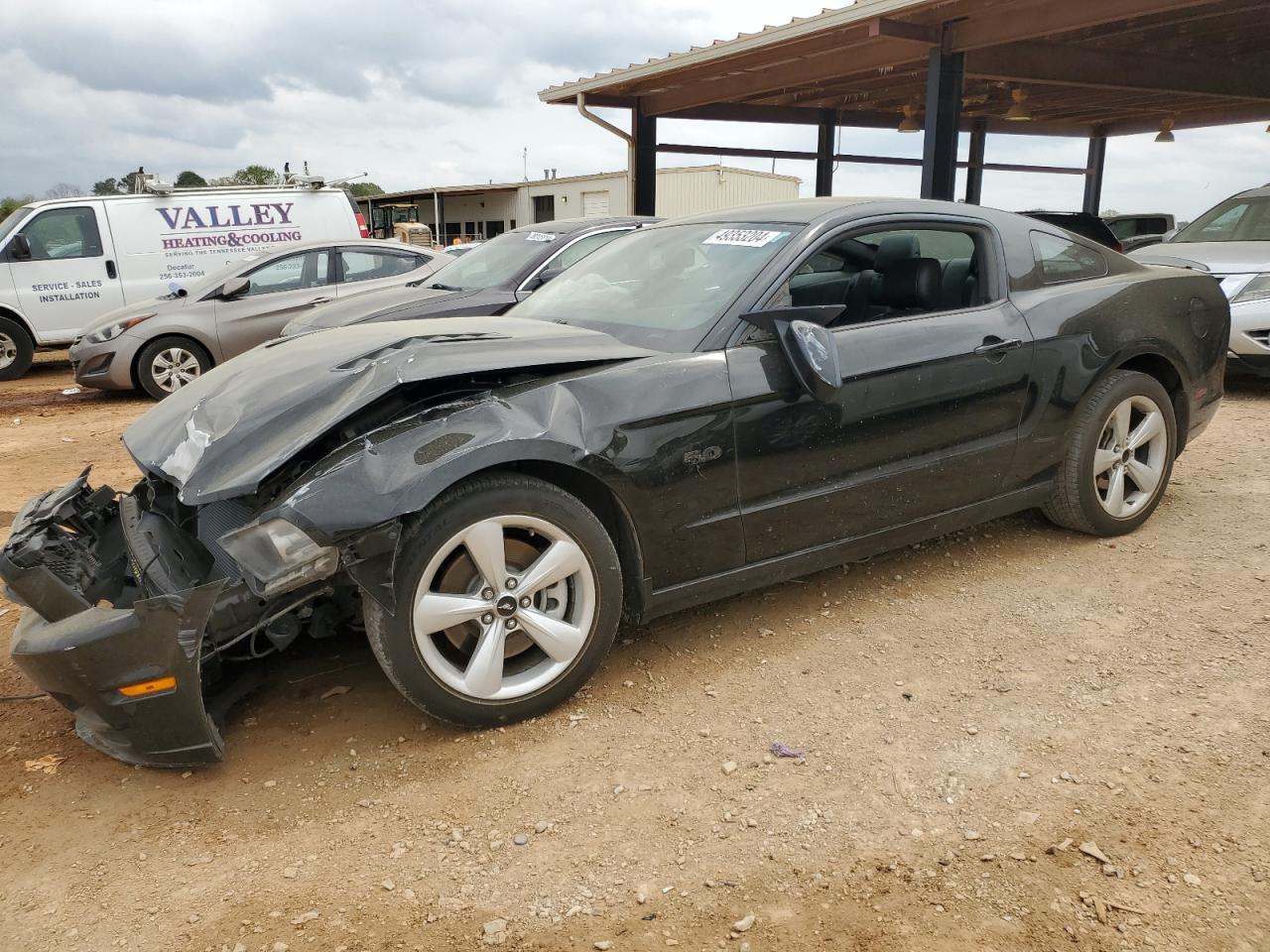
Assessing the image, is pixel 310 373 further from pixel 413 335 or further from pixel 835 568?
pixel 835 568

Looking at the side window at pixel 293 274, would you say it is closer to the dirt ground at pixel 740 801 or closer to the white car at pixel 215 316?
the white car at pixel 215 316

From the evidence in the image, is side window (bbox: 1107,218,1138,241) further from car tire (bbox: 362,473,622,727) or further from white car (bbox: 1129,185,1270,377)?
car tire (bbox: 362,473,622,727)

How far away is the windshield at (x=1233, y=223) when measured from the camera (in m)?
8.45

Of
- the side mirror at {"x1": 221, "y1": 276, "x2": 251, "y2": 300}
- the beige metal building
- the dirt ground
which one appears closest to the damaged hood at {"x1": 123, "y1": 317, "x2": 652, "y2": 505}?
the dirt ground

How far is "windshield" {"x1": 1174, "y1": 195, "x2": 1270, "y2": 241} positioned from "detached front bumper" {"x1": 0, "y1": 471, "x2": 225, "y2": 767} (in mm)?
9158

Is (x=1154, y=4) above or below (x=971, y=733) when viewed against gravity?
above

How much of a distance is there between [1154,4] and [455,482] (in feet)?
27.1

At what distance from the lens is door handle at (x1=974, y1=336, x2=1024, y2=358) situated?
371 cm

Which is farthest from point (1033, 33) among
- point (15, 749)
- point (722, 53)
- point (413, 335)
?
point (15, 749)

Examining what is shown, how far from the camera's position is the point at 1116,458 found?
13.9 ft

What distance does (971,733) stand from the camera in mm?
2854

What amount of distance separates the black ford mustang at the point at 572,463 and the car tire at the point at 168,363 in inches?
229

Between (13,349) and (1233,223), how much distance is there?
12476mm

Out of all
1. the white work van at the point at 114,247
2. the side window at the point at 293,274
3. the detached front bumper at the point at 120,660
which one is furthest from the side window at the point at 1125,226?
the detached front bumper at the point at 120,660
